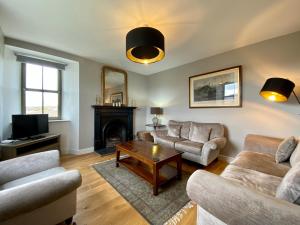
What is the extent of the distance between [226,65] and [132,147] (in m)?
2.75

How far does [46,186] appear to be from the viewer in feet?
3.40

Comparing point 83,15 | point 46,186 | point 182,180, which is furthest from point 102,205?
point 83,15

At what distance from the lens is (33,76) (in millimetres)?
3131

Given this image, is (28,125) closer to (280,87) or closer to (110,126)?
(110,126)

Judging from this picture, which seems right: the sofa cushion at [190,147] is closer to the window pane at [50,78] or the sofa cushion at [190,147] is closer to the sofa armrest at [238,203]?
the sofa armrest at [238,203]

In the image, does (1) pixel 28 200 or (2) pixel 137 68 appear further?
(2) pixel 137 68

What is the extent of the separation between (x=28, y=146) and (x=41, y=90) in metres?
1.41

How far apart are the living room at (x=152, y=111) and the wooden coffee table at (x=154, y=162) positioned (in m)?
0.02

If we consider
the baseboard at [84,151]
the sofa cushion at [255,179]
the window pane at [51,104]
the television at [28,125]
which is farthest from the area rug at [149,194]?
the window pane at [51,104]

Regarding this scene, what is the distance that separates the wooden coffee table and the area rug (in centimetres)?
10

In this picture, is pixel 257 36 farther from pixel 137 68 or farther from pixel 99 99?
pixel 99 99

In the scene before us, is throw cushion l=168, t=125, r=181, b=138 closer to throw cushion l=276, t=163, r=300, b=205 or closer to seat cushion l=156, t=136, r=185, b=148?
seat cushion l=156, t=136, r=185, b=148

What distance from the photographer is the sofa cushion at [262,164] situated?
5.29ft

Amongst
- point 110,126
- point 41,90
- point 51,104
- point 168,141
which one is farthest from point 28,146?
point 168,141
